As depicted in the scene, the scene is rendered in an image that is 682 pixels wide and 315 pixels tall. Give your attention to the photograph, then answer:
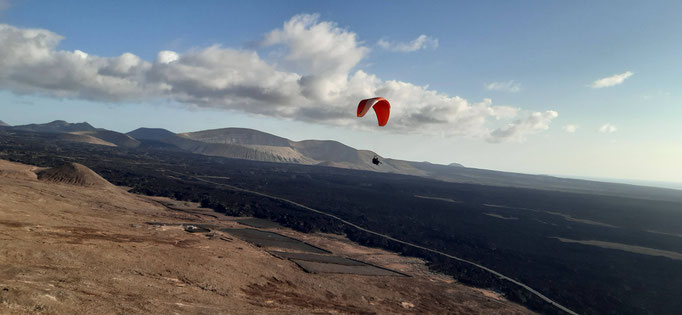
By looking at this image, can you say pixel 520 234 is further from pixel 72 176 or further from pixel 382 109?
pixel 72 176

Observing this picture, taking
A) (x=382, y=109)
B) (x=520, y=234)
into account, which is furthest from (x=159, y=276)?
(x=520, y=234)

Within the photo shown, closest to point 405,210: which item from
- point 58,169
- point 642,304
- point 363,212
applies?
point 363,212

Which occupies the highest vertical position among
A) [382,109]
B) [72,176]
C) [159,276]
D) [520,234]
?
[382,109]

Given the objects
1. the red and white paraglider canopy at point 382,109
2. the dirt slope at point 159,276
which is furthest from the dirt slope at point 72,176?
the red and white paraglider canopy at point 382,109

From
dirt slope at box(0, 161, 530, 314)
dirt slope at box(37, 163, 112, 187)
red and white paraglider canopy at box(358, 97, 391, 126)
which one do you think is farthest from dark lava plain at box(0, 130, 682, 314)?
red and white paraglider canopy at box(358, 97, 391, 126)

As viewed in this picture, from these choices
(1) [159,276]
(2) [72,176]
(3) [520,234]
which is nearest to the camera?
(1) [159,276]

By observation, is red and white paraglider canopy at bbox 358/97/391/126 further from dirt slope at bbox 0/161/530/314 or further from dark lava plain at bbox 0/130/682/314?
dark lava plain at bbox 0/130/682/314

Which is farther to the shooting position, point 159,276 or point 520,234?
point 520,234

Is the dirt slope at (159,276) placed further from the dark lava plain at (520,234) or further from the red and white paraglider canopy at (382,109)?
the red and white paraglider canopy at (382,109)
